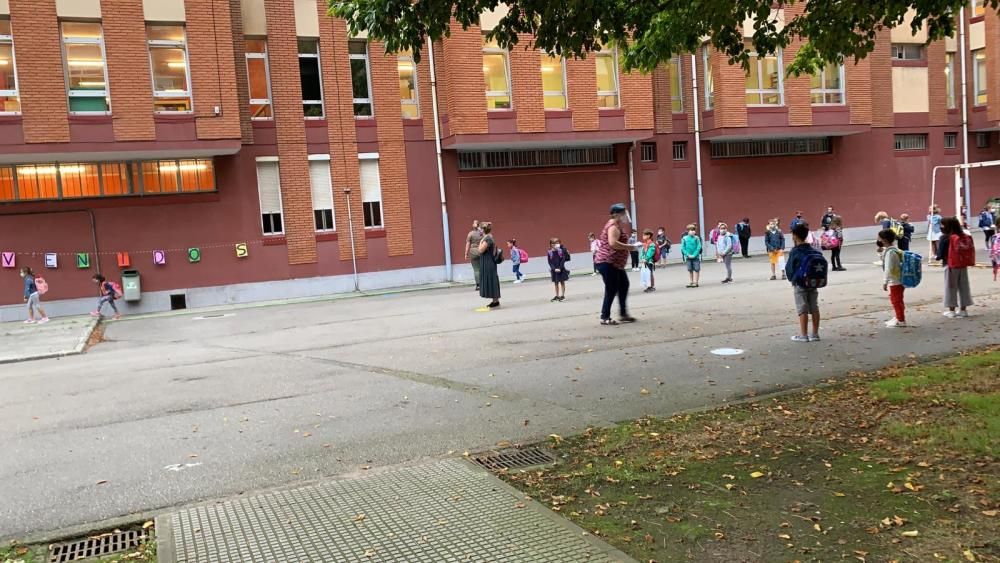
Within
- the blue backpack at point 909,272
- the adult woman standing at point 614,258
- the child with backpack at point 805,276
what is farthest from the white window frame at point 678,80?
the child with backpack at point 805,276

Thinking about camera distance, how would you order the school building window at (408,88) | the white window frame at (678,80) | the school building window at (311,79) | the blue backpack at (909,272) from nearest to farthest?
the blue backpack at (909,272)
the school building window at (311,79)
the school building window at (408,88)
the white window frame at (678,80)

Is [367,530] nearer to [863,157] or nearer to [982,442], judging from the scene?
[982,442]

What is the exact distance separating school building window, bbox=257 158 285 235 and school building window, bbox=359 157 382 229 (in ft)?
9.02

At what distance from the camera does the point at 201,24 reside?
2077cm

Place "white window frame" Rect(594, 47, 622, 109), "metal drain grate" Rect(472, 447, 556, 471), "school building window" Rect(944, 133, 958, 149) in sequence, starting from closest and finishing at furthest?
"metal drain grate" Rect(472, 447, 556, 471) → "white window frame" Rect(594, 47, 622, 109) → "school building window" Rect(944, 133, 958, 149)

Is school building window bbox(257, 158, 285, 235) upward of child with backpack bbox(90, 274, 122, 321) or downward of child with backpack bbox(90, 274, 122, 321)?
upward

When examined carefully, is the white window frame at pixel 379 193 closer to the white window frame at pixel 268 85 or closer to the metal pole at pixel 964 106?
the white window frame at pixel 268 85

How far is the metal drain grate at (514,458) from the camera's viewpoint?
5.23 metres

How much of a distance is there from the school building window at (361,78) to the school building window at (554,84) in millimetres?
6095

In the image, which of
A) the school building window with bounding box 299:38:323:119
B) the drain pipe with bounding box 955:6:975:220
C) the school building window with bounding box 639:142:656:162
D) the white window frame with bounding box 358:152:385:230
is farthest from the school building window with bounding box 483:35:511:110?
the drain pipe with bounding box 955:6:975:220

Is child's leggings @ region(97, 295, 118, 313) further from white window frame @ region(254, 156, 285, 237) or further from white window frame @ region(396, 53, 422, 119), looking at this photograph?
white window frame @ region(396, 53, 422, 119)

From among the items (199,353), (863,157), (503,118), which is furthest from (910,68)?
(199,353)

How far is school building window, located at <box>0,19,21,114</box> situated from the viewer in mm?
19062

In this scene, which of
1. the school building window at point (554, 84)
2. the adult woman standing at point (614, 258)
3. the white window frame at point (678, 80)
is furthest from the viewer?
the white window frame at point (678, 80)
